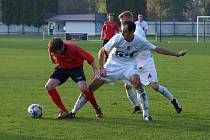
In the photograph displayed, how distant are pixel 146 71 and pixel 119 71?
80 centimetres

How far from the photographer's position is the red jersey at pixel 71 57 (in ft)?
32.9

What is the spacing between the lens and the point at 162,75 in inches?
770

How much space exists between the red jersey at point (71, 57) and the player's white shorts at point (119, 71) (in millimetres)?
376

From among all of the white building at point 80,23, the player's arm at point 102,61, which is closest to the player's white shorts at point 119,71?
the player's arm at point 102,61

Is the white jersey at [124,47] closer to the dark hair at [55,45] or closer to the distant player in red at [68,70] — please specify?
the distant player in red at [68,70]

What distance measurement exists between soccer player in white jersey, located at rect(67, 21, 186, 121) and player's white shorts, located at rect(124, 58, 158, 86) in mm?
460

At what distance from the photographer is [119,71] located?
991 centimetres

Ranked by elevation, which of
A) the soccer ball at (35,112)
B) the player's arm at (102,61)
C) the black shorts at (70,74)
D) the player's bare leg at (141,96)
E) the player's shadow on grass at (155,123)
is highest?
the player's arm at (102,61)

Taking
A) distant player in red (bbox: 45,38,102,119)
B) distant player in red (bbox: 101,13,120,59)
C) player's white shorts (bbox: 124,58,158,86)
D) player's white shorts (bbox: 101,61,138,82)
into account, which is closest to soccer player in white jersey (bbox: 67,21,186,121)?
player's white shorts (bbox: 101,61,138,82)

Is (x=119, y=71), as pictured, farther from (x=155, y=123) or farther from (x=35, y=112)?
(x=35, y=112)

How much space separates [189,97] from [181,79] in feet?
15.3

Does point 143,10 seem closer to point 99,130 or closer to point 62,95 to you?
point 62,95

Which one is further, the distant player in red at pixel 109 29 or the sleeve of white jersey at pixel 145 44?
the distant player in red at pixel 109 29

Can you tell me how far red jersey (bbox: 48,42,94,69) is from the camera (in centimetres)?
1002
